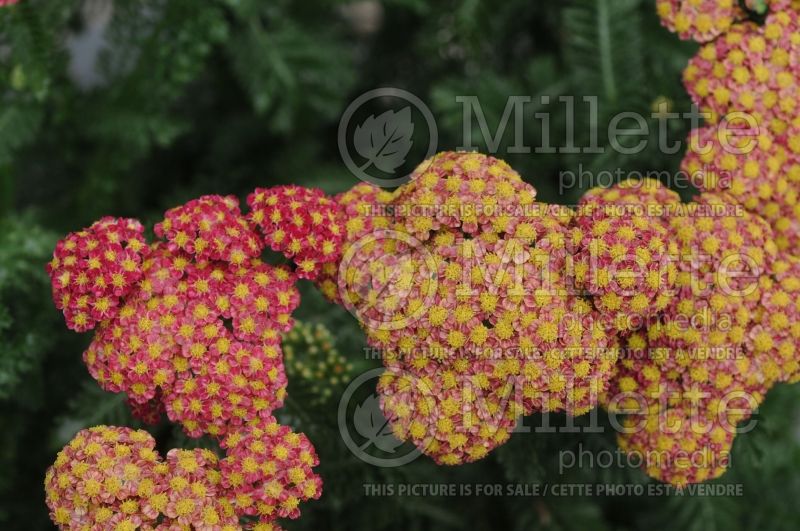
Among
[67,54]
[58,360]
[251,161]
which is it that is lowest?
[58,360]

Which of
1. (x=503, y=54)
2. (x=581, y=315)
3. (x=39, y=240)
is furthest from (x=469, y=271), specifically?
(x=503, y=54)

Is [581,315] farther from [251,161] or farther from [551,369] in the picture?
[251,161]

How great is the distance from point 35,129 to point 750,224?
1500mm

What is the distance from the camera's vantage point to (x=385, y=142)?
189cm

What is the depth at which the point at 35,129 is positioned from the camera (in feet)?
6.60

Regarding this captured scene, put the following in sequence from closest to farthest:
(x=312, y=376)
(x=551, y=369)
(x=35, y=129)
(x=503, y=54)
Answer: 1. (x=551, y=369)
2. (x=312, y=376)
3. (x=35, y=129)
4. (x=503, y=54)

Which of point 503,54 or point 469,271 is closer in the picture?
point 469,271

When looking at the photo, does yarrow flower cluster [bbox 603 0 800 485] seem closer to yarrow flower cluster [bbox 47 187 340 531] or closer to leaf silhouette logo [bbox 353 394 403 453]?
leaf silhouette logo [bbox 353 394 403 453]

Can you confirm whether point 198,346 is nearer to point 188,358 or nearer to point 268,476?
point 188,358

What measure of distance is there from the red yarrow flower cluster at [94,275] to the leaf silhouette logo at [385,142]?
626mm

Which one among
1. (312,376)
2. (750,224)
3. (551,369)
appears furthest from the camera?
(312,376)

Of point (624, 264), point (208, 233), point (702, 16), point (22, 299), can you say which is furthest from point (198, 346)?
point (702, 16)

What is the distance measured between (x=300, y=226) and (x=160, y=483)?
42cm

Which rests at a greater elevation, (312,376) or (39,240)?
(39,240)
